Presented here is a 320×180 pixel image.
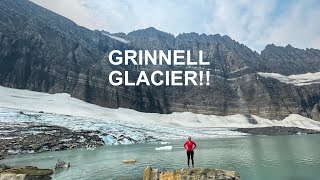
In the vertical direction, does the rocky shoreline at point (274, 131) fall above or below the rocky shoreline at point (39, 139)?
above

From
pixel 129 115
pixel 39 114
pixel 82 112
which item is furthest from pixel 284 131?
pixel 39 114

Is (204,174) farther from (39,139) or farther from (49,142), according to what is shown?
(39,139)

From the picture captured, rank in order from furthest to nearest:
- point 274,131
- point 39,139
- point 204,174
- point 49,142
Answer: point 274,131
point 39,139
point 49,142
point 204,174

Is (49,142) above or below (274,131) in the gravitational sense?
below

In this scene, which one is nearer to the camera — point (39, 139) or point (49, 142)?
point (49, 142)

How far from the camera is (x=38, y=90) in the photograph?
634ft

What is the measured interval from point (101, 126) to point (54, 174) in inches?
3260

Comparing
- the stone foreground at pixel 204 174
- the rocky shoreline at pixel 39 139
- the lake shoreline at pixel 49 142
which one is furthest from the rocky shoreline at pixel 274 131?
the stone foreground at pixel 204 174

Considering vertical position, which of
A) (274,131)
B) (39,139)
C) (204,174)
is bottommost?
(204,174)

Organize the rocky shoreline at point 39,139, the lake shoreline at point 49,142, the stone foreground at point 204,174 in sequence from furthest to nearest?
the rocky shoreline at point 39,139
the lake shoreline at point 49,142
the stone foreground at point 204,174

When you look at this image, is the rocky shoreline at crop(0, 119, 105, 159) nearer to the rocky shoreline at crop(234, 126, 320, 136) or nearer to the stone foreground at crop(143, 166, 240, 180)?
the stone foreground at crop(143, 166, 240, 180)

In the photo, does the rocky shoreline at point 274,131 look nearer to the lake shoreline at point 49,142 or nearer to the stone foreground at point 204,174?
the lake shoreline at point 49,142

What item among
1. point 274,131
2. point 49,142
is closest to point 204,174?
point 49,142

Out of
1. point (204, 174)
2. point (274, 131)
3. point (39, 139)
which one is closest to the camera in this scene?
point (204, 174)
